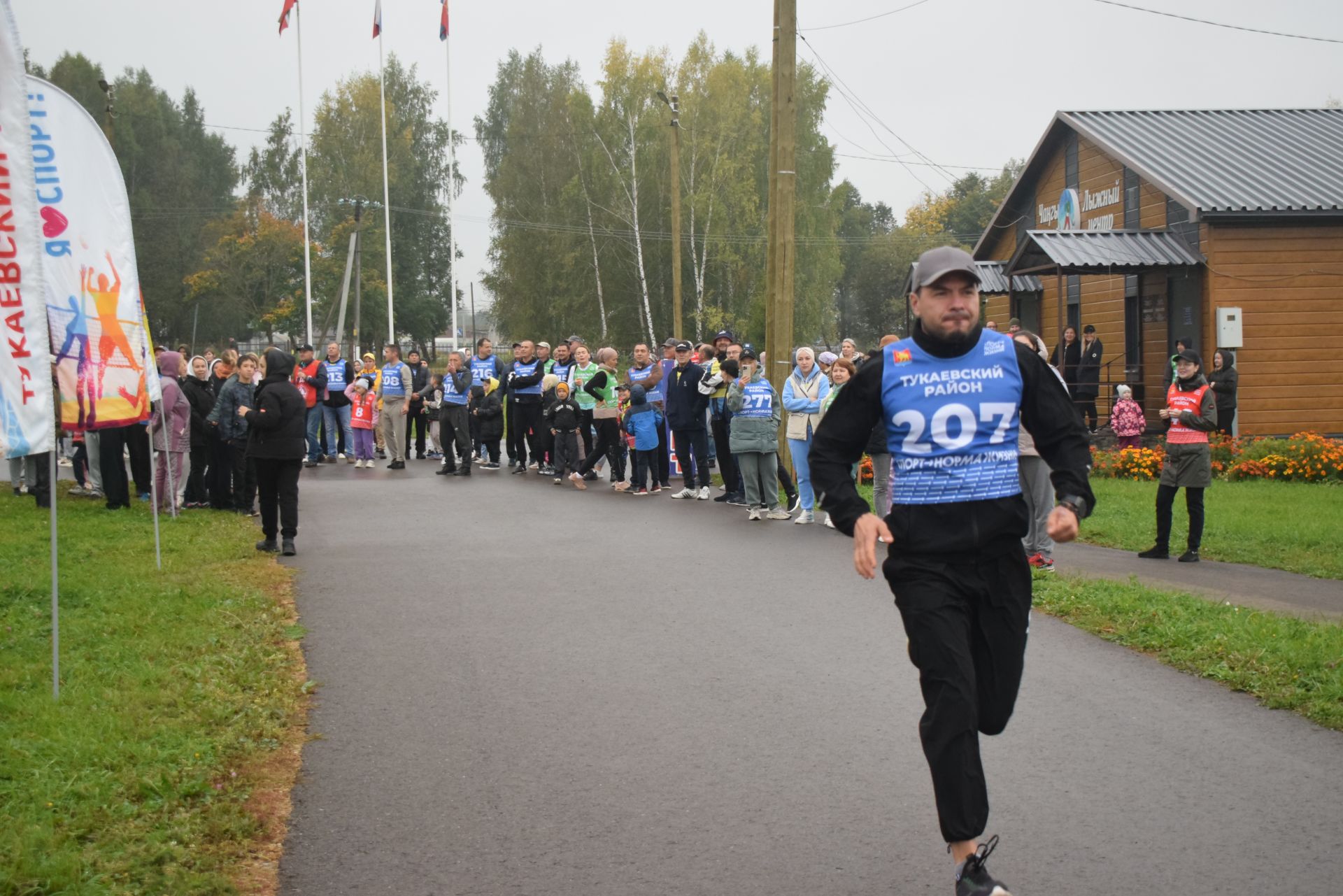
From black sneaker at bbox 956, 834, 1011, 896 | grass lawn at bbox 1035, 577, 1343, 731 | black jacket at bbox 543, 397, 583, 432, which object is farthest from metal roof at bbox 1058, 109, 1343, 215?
black sneaker at bbox 956, 834, 1011, 896

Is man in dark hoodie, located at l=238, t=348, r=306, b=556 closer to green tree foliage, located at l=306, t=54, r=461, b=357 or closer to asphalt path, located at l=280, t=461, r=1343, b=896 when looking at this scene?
asphalt path, located at l=280, t=461, r=1343, b=896

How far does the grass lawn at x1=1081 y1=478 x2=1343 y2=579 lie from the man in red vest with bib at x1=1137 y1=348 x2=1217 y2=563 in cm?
57

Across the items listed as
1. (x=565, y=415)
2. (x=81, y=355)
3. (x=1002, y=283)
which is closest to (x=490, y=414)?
(x=565, y=415)

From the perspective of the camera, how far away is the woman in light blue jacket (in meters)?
15.0

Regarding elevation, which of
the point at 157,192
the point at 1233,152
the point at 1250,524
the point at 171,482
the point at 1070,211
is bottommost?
the point at 1250,524

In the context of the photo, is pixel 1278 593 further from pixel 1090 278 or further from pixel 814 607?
pixel 1090 278

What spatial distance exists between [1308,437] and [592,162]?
45470mm

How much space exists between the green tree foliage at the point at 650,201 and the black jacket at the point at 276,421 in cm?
4554

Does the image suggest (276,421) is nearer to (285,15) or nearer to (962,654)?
(962,654)

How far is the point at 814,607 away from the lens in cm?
989

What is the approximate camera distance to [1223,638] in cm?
824

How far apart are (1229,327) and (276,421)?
18077 mm

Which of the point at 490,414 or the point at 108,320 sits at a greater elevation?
the point at 108,320

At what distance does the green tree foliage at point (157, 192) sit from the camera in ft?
263
